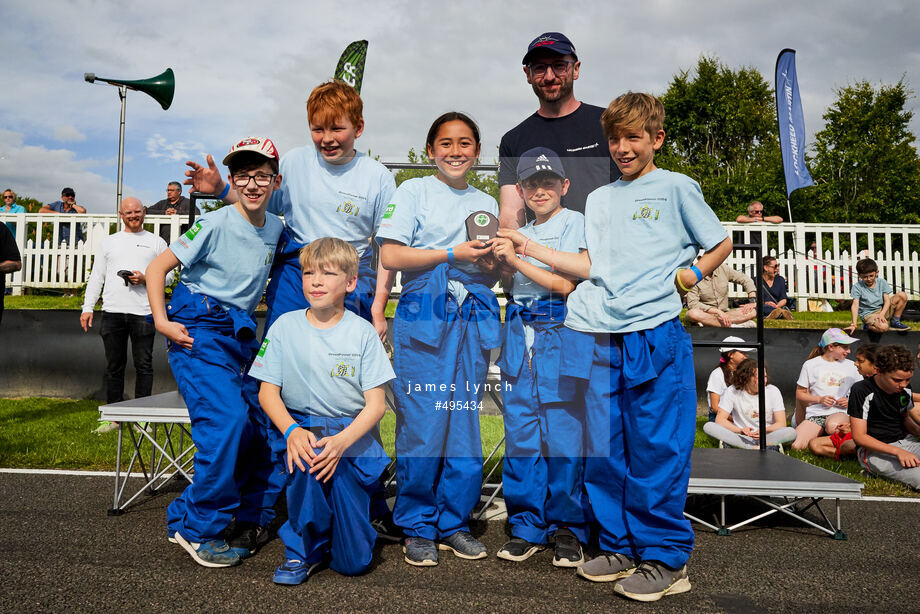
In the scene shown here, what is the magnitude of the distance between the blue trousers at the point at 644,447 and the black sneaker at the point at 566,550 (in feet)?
0.46

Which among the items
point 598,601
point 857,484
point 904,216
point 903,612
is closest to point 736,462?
point 857,484

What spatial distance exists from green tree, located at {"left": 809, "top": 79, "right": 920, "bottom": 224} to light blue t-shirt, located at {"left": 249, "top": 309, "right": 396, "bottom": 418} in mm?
24794

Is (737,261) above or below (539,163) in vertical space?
above

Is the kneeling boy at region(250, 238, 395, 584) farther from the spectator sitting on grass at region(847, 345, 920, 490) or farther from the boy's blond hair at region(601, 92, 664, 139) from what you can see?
the spectator sitting on grass at region(847, 345, 920, 490)

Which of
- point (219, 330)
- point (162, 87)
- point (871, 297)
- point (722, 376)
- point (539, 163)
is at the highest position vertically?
point (162, 87)

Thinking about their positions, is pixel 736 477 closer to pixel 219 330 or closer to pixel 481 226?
pixel 481 226

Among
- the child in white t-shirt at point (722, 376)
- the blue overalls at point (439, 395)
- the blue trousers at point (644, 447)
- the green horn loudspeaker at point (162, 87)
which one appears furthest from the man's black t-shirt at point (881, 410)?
the green horn loudspeaker at point (162, 87)

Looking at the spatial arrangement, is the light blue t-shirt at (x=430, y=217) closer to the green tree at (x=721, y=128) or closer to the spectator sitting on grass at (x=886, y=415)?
the spectator sitting on grass at (x=886, y=415)

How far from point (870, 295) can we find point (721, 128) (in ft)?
77.1

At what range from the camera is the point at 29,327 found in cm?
778

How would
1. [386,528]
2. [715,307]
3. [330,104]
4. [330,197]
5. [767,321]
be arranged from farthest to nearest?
[767,321]
[715,307]
[386,528]
[330,197]
[330,104]

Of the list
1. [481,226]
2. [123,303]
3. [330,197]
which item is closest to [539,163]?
[481,226]

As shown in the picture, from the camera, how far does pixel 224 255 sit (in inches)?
120

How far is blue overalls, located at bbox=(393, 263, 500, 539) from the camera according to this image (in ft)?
9.62
